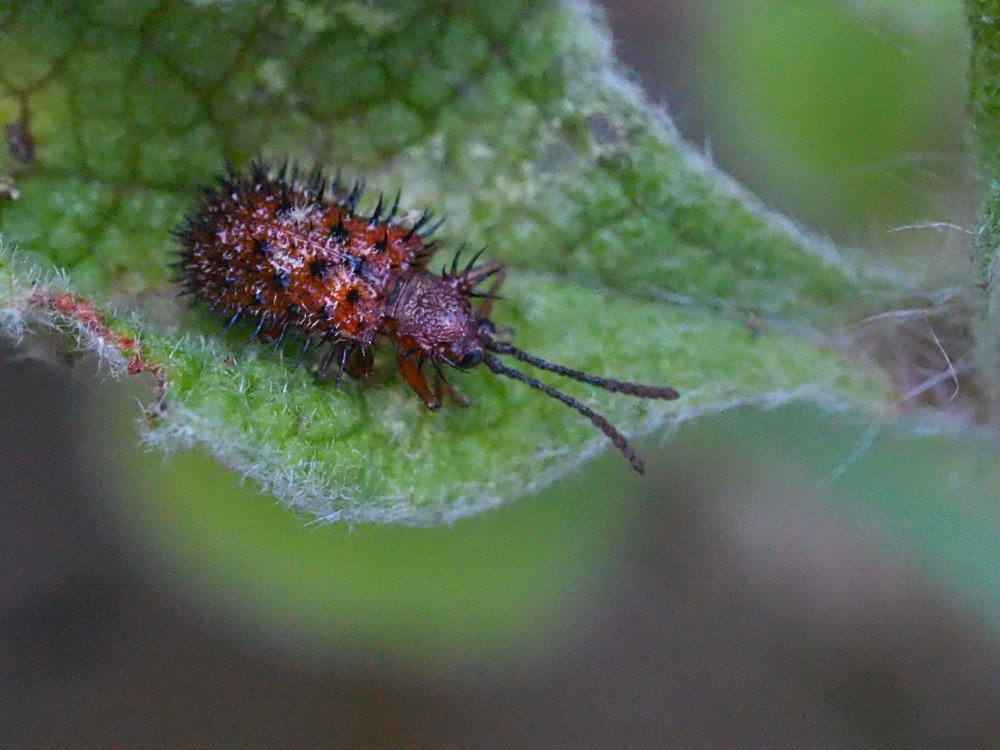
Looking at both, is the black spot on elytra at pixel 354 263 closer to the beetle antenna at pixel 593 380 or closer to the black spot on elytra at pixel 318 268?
the black spot on elytra at pixel 318 268

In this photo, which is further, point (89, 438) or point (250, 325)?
point (89, 438)

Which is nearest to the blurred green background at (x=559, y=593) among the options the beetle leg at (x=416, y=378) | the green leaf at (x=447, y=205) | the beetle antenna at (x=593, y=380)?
the green leaf at (x=447, y=205)

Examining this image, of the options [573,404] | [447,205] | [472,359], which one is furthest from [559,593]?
[447,205]

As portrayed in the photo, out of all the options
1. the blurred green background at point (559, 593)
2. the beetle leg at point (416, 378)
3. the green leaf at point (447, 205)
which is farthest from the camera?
the blurred green background at point (559, 593)

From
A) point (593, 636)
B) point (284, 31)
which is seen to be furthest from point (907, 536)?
point (284, 31)

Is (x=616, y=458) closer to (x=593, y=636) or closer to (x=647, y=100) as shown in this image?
(x=593, y=636)
